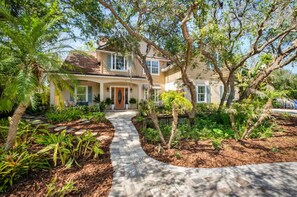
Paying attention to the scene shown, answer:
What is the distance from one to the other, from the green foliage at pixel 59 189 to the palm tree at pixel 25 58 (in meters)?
2.11

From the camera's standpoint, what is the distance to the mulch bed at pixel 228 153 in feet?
17.3

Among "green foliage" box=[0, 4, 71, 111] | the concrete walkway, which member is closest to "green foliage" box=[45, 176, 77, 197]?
the concrete walkway

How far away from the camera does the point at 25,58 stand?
4.54m

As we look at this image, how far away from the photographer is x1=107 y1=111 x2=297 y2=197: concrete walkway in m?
3.72

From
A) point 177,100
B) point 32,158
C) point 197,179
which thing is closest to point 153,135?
point 177,100

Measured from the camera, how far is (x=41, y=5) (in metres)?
9.48

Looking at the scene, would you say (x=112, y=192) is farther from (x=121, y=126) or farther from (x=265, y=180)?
(x=121, y=126)

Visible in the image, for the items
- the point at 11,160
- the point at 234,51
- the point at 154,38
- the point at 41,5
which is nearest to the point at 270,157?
the point at 11,160

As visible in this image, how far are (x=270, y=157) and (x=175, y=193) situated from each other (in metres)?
3.99

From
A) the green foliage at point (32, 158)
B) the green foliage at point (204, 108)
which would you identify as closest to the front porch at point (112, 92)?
the green foliage at point (204, 108)

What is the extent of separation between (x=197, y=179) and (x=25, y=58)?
5466 millimetres

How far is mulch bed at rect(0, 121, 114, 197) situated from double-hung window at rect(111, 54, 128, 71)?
45.7ft

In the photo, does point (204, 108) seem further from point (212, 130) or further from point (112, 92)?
point (112, 92)

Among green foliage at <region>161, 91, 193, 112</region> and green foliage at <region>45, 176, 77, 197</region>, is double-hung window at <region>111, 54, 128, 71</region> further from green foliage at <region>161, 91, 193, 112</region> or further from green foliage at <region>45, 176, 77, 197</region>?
green foliage at <region>45, 176, 77, 197</region>
